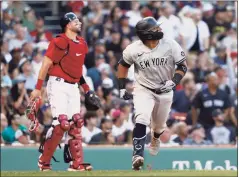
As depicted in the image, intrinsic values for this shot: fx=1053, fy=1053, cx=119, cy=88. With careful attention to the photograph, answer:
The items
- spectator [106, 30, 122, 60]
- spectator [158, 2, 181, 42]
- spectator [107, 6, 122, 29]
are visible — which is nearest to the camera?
spectator [106, 30, 122, 60]

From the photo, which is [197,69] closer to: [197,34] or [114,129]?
[197,34]

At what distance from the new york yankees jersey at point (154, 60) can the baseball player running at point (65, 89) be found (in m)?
0.92

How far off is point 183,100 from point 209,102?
57 cm

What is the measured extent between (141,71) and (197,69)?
8491 mm

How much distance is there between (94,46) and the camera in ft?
72.2

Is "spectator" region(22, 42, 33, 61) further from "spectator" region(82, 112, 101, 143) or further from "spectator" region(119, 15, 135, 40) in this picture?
"spectator" region(82, 112, 101, 143)

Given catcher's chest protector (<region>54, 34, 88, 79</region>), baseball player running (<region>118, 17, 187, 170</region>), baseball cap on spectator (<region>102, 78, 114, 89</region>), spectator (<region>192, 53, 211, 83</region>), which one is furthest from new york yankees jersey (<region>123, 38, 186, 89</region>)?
spectator (<region>192, 53, 211, 83</region>)

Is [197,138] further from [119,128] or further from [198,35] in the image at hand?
[198,35]

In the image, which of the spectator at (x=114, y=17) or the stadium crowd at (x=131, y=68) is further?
the spectator at (x=114, y=17)

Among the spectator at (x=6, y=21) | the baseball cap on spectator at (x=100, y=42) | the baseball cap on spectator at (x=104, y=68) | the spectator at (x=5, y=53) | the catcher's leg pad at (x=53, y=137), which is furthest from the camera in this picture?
the baseball cap on spectator at (x=100, y=42)

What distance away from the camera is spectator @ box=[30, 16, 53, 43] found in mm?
21794

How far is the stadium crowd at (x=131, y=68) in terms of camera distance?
19000 mm

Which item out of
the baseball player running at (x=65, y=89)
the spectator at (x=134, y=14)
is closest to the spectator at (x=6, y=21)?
the spectator at (x=134, y=14)

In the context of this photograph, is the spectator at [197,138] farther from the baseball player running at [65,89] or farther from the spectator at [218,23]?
the baseball player running at [65,89]
